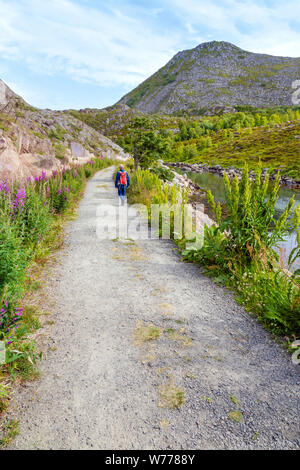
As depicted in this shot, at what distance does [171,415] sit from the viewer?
2.45 m

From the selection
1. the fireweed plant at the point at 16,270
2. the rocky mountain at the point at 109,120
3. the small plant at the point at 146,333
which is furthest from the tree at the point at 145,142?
the rocky mountain at the point at 109,120

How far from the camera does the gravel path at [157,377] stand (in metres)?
2.27

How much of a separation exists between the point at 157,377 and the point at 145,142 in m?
21.7

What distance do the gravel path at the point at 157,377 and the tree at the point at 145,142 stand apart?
19500 mm

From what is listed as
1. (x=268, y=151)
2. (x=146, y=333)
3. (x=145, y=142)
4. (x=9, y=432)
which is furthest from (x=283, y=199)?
(x=268, y=151)

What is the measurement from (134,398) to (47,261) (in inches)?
160

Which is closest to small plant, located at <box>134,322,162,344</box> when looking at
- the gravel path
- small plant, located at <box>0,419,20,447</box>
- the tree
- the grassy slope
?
the gravel path

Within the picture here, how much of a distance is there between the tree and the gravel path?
19.5 m

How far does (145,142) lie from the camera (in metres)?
22.4

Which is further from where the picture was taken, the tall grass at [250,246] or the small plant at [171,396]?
the tall grass at [250,246]

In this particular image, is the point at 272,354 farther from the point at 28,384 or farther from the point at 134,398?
the point at 28,384

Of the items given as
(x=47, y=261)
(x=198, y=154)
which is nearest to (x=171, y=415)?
(x=47, y=261)

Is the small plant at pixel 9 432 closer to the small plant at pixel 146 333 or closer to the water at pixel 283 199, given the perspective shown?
the small plant at pixel 146 333

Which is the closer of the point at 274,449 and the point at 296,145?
the point at 274,449
